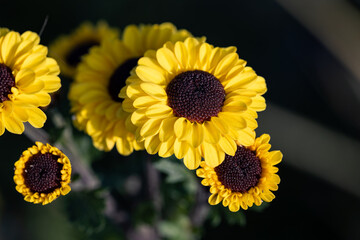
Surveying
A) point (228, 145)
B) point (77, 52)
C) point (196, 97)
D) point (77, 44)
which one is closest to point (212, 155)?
point (228, 145)

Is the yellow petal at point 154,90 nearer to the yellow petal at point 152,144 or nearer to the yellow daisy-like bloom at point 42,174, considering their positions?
the yellow petal at point 152,144

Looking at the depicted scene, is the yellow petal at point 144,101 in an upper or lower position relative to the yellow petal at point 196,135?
lower

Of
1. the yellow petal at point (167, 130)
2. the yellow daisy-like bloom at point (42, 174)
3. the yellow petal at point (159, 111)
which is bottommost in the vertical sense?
the yellow daisy-like bloom at point (42, 174)

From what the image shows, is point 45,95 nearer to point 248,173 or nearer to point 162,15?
point 248,173

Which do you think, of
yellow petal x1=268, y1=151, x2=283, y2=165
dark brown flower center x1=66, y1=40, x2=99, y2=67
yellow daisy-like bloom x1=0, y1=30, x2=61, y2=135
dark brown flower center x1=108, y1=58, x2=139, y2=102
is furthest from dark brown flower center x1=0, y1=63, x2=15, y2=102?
dark brown flower center x1=66, y1=40, x2=99, y2=67

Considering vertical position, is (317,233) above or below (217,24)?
below

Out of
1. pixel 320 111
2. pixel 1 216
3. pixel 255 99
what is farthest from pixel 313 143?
pixel 1 216

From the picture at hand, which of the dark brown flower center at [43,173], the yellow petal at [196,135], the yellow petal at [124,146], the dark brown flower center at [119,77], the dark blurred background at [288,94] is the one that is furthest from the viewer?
the dark blurred background at [288,94]

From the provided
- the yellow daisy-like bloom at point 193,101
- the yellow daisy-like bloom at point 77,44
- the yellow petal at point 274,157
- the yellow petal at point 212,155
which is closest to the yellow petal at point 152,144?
the yellow daisy-like bloom at point 193,101

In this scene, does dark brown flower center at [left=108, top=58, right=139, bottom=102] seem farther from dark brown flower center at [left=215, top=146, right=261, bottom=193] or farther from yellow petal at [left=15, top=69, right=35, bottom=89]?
dark brown flower center at [left=215, top=146, right=261, bottom=193]
